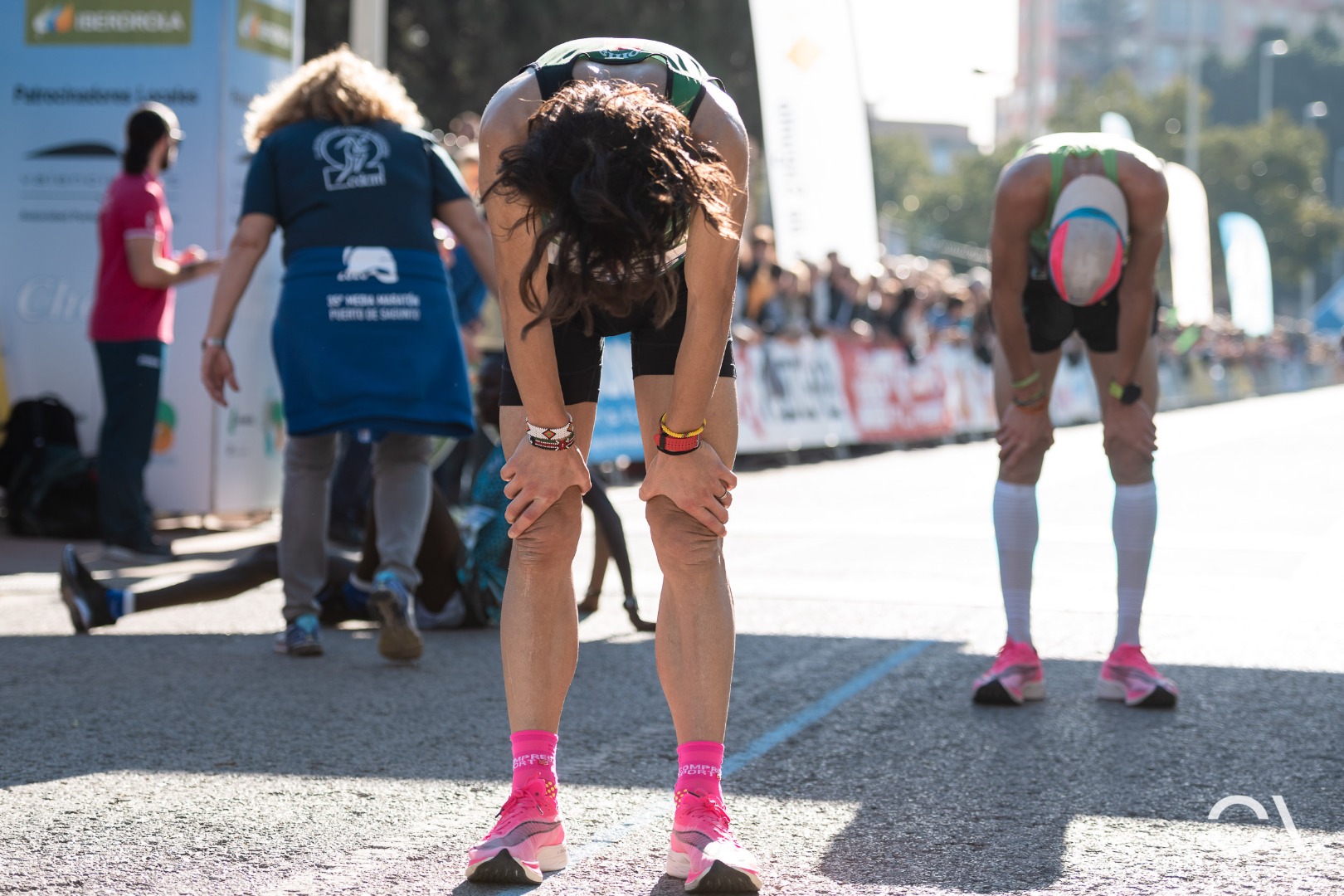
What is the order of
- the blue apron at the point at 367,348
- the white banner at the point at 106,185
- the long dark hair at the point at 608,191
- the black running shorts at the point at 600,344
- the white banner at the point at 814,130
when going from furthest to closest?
the white banner at the point at 814,130
the white banner at the point at 106,185
the blue apron at the point at 367,348
the black running shorts at the point at 600,344
the long dark hair at the point at 608,191

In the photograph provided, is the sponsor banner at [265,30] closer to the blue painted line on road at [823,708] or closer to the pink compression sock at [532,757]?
the blue painted line on road at [823,708]

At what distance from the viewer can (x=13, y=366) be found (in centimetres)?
995

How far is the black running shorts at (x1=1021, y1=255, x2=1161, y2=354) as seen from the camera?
5055 mm

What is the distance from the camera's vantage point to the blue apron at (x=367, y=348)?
5387 millimetres

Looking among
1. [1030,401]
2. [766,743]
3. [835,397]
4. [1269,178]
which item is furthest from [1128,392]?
[1269,178]

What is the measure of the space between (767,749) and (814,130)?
14.8m

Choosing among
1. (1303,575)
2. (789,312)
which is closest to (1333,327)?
(789,312)

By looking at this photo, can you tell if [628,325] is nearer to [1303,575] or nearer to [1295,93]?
[1303,575]

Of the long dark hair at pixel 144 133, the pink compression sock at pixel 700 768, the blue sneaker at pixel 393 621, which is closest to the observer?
the pink compression sock at pixel 700 768

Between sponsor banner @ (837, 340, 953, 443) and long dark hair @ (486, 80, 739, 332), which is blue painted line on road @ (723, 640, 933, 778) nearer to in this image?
long dark hair @ (486, 80, 739, 332)

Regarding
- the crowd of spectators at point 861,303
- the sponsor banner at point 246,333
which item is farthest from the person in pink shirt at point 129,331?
the crowd of spectators at point 861,303

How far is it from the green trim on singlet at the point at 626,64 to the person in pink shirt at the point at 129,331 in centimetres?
531

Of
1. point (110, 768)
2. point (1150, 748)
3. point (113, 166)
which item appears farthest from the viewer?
point (113, 166)

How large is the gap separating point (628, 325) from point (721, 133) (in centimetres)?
41
